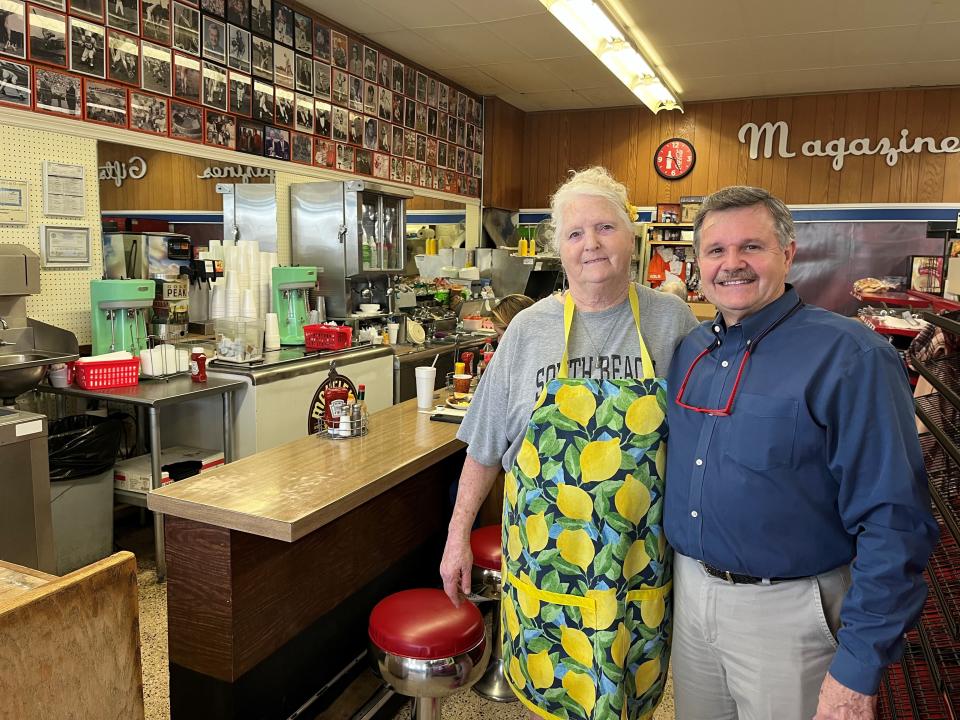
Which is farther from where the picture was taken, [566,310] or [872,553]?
[566,310]

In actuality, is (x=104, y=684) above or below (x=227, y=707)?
above

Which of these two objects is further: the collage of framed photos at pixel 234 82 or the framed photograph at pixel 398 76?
the framed photograph at pixel 398 76

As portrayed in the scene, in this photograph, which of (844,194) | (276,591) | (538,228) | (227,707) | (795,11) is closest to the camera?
(227,707)

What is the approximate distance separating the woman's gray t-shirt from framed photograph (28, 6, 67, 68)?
3166 mm

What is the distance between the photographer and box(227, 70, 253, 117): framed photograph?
4.82 metres

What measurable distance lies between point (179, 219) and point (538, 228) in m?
4.56

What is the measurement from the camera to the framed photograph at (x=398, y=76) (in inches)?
254

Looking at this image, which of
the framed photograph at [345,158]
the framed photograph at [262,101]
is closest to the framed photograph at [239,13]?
the framed photograph at [262,101]

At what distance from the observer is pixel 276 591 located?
2.23m

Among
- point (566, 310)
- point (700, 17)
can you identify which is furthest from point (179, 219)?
point (700, 17)

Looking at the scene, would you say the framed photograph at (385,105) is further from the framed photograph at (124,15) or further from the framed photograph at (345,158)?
the framed photograph at (124,15)

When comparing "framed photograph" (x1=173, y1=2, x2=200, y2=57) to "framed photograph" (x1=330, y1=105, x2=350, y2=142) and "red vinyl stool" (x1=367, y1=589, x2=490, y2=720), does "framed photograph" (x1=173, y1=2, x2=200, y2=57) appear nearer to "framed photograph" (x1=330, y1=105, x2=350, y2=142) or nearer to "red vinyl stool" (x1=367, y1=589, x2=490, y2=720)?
"framed photograph" (x1=330, y1=105, x2=350, y2=142)

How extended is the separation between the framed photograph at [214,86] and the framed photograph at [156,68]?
0.93 ft

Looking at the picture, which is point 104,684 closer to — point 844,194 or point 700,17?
point 700,17
